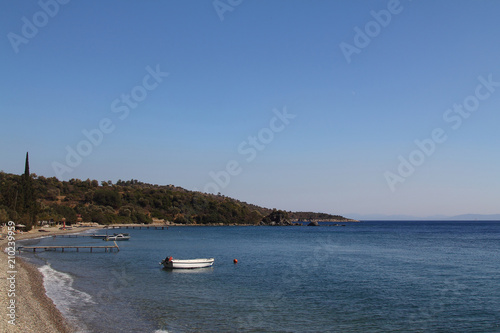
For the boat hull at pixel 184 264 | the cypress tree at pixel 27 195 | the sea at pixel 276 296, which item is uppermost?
the cypress tree at pixel 27 195

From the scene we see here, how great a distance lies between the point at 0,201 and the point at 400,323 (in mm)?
82263

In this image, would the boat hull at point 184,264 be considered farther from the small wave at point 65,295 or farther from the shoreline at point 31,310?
the shoreline at point 31,310

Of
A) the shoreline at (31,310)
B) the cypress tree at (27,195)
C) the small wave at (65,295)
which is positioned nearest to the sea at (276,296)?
the small wave at (65,295)

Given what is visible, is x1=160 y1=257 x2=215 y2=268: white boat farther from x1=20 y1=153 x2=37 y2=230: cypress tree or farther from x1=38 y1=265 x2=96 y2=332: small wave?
x1=20 y1=153 x2=37 y2=230: cypress tree

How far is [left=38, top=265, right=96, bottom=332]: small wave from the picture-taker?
2164 centimetres

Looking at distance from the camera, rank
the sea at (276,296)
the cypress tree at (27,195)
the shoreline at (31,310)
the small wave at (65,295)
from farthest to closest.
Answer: the cypress tree at (27,195) → the small wave at (65,295) → the sea at (276,296) → the shoreline at (31,310)

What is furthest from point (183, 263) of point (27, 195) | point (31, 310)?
point (27, 195)

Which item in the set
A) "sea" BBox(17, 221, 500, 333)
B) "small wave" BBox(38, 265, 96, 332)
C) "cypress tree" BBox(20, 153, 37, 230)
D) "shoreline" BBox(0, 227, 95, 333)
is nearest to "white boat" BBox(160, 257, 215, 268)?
"sea" BBox(17, 221, 500, 333)

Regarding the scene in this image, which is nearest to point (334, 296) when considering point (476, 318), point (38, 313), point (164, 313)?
point (476, 318)

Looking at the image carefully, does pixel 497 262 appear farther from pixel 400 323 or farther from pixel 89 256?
pixel 89 256

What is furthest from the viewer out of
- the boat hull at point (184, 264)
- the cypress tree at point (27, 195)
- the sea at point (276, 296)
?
the cypress tree at point (27, 195)

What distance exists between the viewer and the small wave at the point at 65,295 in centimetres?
2164

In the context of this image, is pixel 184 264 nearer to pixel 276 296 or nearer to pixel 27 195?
pixel 276 296

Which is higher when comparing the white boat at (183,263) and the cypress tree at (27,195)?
the cypress tree at (27,195)
